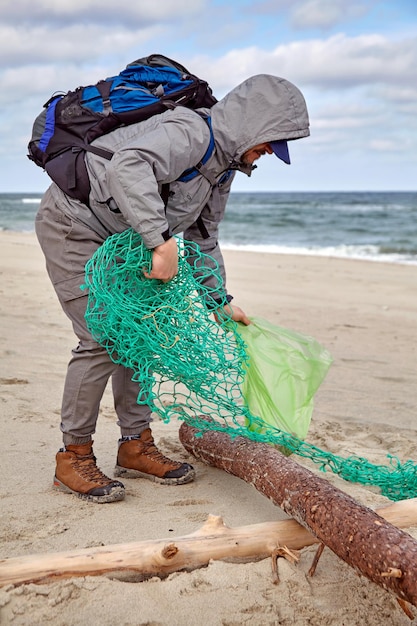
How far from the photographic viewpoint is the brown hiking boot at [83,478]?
10.0ft

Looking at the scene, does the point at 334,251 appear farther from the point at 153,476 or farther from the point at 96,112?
the point at 96,112

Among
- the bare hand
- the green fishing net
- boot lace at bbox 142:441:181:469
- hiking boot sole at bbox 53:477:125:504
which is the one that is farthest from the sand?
the bare hand

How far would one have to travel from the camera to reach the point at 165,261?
2.82 metres

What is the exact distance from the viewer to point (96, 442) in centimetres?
400

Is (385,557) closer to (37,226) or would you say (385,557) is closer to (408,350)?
(37,226)

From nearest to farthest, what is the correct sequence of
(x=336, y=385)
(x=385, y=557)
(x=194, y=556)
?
(x=385, y=557)
(x=194, y=556)
(x=336, y=385)

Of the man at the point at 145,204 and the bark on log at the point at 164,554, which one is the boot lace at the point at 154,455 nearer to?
the man at the point at 145,204

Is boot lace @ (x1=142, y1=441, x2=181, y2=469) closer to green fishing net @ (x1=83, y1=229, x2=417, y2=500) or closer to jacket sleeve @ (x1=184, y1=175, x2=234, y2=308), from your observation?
green fishing net @ (x1=83, y1=229, x2=417, y2=500)

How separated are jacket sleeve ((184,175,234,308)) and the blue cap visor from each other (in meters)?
0.35

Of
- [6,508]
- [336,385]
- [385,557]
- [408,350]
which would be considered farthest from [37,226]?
[408,350]

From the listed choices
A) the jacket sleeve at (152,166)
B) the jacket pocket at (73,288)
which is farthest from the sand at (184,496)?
the jacket sleeve at (152,166)

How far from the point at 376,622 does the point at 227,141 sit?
185 centimetres

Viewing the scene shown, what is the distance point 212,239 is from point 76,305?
0.78m

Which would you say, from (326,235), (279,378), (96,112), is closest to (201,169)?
(96,112)
